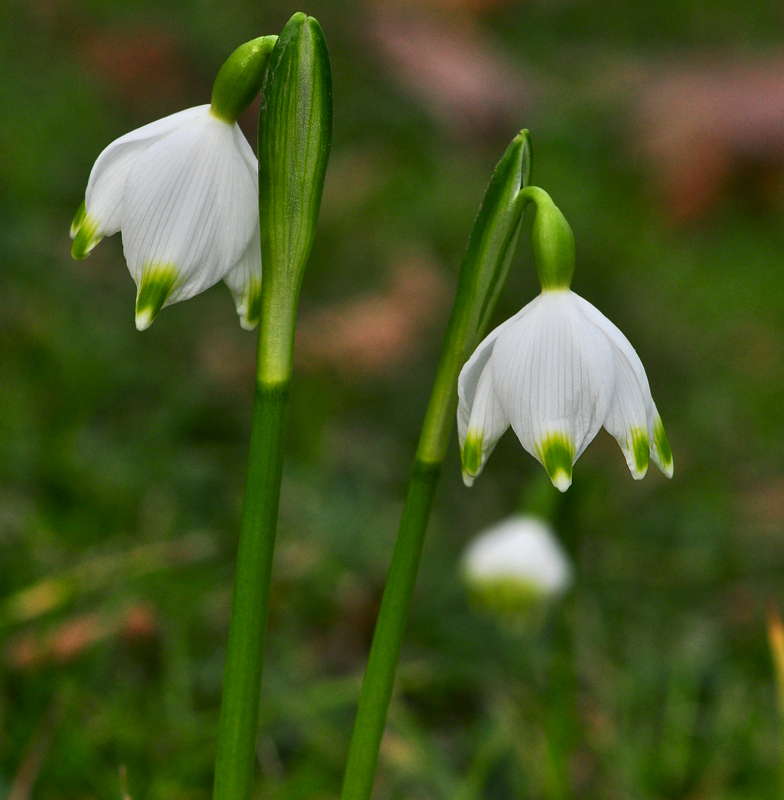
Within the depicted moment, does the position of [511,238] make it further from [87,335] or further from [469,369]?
[87,335]

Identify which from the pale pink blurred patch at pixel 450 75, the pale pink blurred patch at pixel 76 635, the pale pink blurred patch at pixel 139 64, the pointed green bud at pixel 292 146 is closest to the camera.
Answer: the pointed green bud at pixel 292 146

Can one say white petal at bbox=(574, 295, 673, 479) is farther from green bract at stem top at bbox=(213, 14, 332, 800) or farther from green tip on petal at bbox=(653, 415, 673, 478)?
green bract at stem top at bbox=(213, 14, 332, 800)

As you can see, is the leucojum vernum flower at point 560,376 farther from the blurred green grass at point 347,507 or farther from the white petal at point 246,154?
the blurred green grass at point 347,507

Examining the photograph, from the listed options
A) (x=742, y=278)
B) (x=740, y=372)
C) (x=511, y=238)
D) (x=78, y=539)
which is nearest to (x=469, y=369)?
(x=511, y=238)

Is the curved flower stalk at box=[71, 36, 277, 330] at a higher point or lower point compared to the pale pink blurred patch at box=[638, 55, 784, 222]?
higher

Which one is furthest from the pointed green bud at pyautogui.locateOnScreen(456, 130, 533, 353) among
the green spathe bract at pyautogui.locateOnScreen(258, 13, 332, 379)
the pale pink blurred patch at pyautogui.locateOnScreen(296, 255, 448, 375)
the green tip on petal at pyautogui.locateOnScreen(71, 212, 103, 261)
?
the pale pink blurred patch at pyautogui.locateOnScreen(296, 255, 448, 375)

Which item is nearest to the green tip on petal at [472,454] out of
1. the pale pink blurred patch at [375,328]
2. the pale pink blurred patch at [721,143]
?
the pale pink blurred patch at [375,328]
